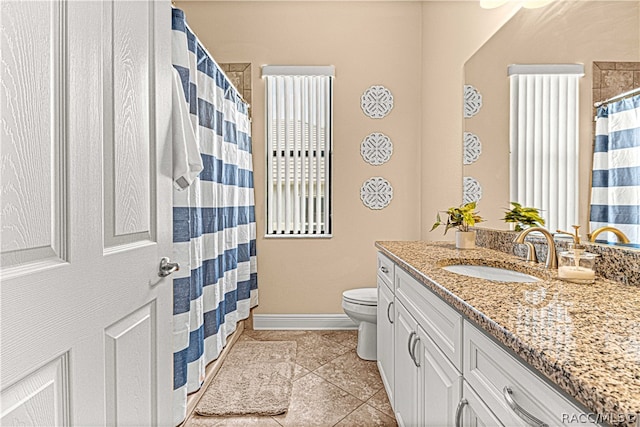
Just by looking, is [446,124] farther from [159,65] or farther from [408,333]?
[159,65]

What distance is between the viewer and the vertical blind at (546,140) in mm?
1368

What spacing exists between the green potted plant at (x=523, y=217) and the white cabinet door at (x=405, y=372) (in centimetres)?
70

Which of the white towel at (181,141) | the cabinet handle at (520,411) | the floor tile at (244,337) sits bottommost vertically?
the floor tile at (244,337)

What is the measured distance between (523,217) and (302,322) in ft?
6.69

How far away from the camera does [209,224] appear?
1.98 m

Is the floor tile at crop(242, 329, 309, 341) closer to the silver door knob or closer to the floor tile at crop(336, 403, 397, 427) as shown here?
the floor tile at crop(336, 403, 397, 427)

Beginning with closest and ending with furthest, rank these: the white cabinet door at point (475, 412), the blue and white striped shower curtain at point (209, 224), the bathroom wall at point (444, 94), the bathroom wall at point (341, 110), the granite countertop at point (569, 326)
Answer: the granite countertop at point (569, 326), the white cabinet door at point (475, 412), the blue and white striped shower curtain at point (209, 224), the bathroom wall at point (444, 94), the bathroom wall at point (341, 110)

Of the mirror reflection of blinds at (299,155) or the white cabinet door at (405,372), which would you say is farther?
the mirror reflection of blinds at (299,155)

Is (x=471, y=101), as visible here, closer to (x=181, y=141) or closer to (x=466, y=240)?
(x=466, y=240)

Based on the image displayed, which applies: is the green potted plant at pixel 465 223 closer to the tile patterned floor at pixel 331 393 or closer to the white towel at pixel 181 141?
the tile patterned floor at pixel 331 393

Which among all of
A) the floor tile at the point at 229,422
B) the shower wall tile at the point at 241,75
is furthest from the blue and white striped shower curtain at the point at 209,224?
the shower wall tile at the point at 241,75

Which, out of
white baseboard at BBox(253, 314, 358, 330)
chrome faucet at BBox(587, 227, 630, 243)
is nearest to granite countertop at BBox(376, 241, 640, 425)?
chrome faucet at BBox(587, 227, 630, 243)

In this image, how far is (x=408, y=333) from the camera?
1451 mm

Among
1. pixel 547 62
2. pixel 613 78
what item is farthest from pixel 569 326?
pixel 547 62
